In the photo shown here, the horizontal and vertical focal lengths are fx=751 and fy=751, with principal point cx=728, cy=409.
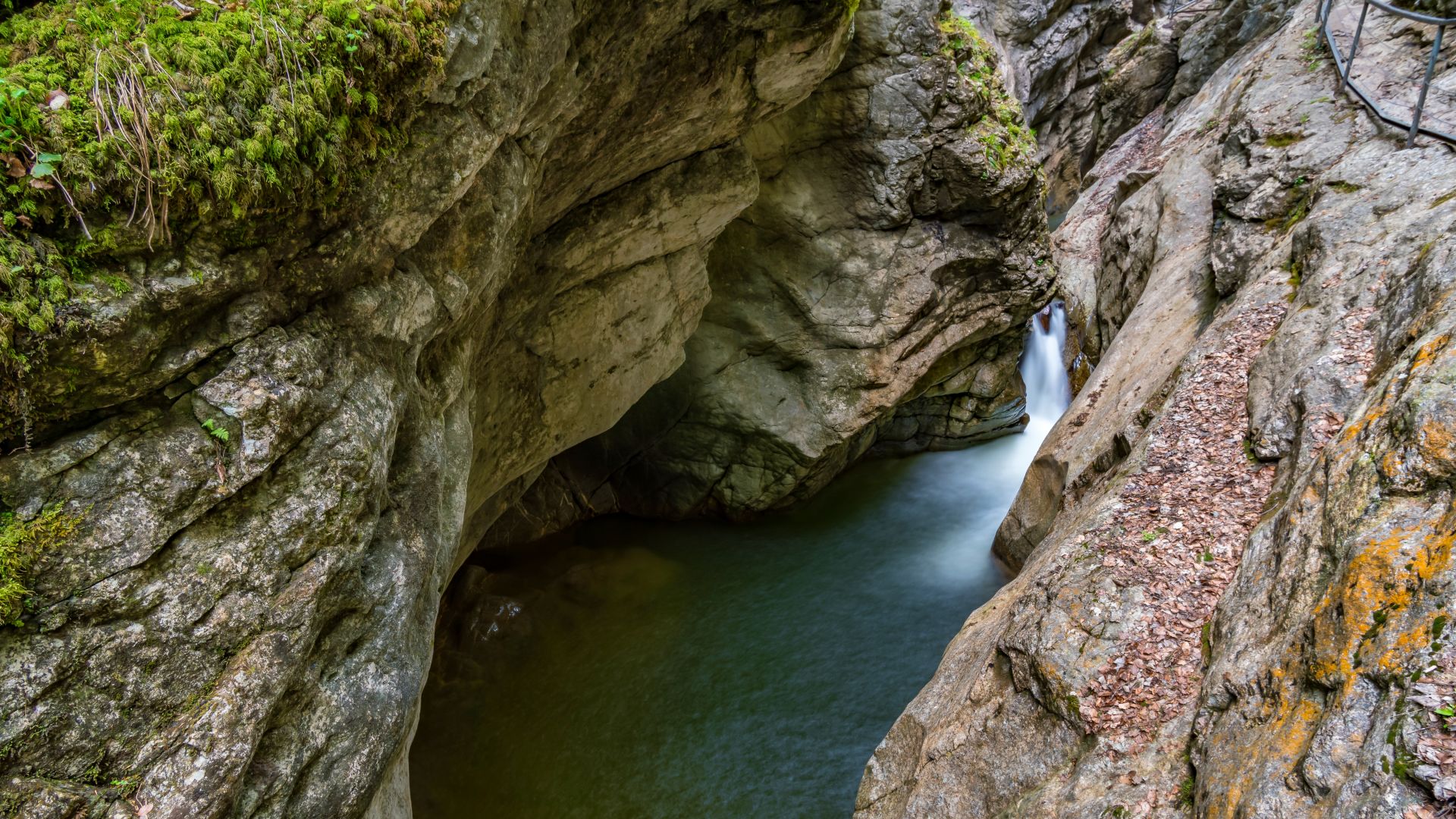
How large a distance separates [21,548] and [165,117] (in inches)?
84.8

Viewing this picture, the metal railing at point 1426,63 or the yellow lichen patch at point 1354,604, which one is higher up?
the metal railing at point 1426,63

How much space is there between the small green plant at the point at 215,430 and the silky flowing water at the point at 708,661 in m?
6.34

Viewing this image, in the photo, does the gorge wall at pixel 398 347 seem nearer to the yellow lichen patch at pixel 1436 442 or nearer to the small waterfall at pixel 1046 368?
the small waterfall at pixel 1046 368

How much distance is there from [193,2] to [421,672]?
179 inches

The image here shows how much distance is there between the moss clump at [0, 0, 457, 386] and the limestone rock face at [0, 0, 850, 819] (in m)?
0.22

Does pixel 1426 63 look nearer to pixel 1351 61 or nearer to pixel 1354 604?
pixel 1351 61

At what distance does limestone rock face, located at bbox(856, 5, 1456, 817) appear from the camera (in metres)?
3.84

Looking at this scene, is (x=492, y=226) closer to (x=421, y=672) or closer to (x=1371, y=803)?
(x=421, y=672)

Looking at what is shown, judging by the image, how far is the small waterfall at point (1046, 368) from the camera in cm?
1695

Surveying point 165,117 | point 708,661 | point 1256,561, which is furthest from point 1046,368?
point 165,117

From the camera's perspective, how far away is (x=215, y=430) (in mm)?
4082

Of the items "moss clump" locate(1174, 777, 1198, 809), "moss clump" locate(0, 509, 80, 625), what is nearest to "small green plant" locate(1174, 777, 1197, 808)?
"moss clump" locate(1174, 777, 1198, 809)

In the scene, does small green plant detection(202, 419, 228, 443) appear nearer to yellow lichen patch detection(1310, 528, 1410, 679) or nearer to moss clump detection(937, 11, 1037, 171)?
yellow lichen patch detection(1310, 528, 1410, 679)

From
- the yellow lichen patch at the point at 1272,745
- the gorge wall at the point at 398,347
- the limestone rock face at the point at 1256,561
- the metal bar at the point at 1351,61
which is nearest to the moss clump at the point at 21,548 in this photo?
the gorge wall at the point at 398,347
